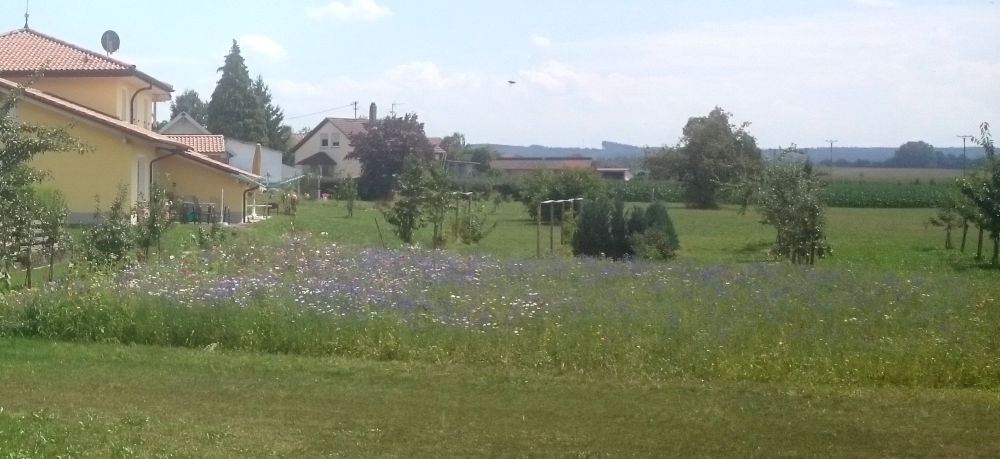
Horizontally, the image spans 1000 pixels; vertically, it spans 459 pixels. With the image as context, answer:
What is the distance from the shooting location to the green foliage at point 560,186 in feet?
164

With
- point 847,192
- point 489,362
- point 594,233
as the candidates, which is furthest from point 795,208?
point 847,192

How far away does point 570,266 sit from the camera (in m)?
19.0

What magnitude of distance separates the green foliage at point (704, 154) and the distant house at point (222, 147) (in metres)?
26.1

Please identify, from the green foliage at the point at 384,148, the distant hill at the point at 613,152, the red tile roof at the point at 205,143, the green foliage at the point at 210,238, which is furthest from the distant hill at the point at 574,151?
the green foliage at the point at 210,238

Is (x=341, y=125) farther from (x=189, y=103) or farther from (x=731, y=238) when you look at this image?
(x=731, y=238)

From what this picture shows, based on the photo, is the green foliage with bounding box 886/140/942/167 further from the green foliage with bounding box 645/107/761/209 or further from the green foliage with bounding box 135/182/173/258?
the green foliage with bounding box 135/182/173/258

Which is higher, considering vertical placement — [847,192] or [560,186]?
[560,186]

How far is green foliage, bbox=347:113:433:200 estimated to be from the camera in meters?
73.9

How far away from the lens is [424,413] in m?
9.36

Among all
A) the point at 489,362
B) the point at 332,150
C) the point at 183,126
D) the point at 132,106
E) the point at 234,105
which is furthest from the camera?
the point at 332,150

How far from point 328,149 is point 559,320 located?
272 ft

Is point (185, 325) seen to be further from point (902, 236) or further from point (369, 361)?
point (902, 236)

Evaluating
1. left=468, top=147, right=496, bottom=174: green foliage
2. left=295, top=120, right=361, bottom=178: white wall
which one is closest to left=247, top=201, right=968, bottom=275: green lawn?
left=295, top=120, right=361, bottom=178: white wall

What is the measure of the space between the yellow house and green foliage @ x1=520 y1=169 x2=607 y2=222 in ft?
48.0
